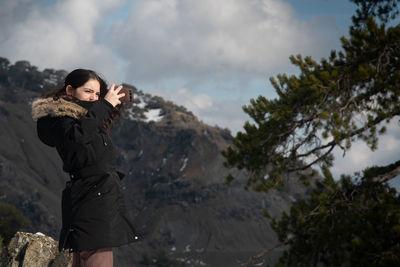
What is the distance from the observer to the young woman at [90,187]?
8.95 feet

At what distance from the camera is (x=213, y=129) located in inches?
3935

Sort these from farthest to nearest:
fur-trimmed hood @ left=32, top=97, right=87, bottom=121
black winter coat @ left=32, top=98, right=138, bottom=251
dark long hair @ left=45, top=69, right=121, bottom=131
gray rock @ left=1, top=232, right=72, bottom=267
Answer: gray rock @ left=1, top=232, right=72, bottom=267, dark long hair @ left=45, top=69, right=121, bottom=131, fur-trimmed hood @ left=32, top=97, right=87, bottom=121, black winter coat @ left=32, top=98, right=138, bottom=251

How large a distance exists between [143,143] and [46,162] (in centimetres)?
2452

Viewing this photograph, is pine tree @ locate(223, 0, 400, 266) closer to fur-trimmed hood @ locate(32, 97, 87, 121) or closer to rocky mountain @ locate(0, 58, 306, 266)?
fur-trimmed hood @ locate(32, 97, 87, 121)

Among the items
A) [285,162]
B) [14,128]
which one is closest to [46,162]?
[14,128]

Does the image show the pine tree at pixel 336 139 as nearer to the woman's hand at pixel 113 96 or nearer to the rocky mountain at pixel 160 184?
the woman's hand at pixel 113 96

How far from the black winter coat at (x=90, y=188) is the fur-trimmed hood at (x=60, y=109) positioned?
5 cm

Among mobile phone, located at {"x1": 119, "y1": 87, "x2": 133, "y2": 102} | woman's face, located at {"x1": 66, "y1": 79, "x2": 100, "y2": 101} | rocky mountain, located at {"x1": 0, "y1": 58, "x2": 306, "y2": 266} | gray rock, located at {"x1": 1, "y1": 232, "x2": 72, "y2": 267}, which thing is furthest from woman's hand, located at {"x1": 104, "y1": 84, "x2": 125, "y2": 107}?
rocky mountain, located at {"x1": 0, "y1": 58, "x2": 306, "y2": 266}

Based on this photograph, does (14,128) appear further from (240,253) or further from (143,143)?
(240,253)

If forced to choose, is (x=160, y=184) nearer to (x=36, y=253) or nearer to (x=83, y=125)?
(x=36, y=253)

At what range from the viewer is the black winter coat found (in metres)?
2.73

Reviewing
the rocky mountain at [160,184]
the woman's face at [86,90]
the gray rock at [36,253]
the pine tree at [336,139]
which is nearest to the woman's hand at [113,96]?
the woman's face at [86,90]

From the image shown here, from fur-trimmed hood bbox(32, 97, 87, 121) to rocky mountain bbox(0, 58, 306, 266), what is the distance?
5532 cm

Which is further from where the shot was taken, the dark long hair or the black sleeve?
the dark long hair
